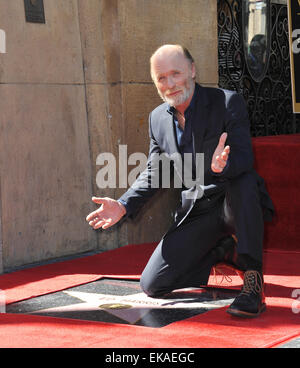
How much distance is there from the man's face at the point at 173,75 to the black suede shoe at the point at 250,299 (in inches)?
37.7

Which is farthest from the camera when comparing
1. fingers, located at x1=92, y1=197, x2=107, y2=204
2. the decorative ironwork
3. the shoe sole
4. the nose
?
the decorative ironwork

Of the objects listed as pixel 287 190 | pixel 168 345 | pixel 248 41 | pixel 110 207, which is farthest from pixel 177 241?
pixel 248 41

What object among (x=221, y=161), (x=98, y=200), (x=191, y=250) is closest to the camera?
(x=221, y=161)

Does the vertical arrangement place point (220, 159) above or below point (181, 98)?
below

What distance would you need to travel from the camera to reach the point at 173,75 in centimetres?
414

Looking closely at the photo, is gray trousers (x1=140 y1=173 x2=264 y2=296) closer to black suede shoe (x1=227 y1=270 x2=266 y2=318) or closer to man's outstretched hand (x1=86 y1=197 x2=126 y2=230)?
black suede shoe (x1=227 y1=270 x2=266 y2=318)

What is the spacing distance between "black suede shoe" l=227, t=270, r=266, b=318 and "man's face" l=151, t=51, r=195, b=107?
37.7 inches

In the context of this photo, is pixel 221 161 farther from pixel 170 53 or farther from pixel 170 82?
pixel 170 53

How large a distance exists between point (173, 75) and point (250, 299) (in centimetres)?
119

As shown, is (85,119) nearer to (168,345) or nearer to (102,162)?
(102,162)

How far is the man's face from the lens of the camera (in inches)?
163

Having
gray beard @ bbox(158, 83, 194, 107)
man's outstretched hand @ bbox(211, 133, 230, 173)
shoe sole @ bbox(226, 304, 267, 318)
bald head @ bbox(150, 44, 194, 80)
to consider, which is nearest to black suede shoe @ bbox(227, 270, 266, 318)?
shoe sole @ bbox(226, 304, 267, 318)

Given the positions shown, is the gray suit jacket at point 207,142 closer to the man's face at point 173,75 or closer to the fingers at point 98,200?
the man's face at point 173,75

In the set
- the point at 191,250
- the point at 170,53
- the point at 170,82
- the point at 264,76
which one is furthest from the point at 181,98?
the point at 264,76
